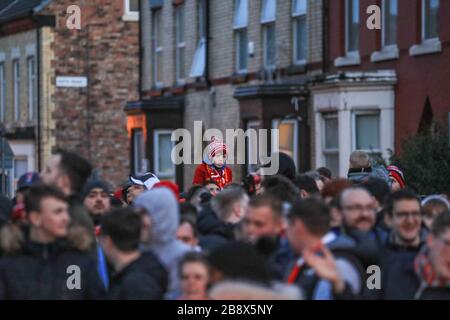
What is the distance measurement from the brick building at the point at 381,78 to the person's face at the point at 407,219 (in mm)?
13949

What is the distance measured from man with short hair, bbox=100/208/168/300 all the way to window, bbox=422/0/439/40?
1649 centimetres

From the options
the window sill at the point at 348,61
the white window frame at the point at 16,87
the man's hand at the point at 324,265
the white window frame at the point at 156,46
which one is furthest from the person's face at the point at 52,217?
the white window frame at the point at 16,87

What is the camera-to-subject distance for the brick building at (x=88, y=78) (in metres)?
44.8

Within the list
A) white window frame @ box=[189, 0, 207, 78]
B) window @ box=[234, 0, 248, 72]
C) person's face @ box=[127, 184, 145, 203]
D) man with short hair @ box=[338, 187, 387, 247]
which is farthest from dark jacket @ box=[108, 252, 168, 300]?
white window frame @ box=[189, 0, 207, 78]

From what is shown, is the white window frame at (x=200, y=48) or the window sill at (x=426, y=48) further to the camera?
the white window frame at (x=200, y=48)

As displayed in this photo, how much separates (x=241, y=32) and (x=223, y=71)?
134cm

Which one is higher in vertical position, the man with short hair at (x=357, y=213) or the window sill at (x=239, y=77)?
the window sill at (x=239, y=77)

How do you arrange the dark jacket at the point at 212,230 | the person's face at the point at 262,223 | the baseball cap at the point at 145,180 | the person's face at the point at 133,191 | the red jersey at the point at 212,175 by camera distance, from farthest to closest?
the red jersey at the point at 212,175, the baseball cap at the point at 145,180, the person's face at the point at 133,191, the dark jacket at the point at 212,230, the person's face at the point at 262,223

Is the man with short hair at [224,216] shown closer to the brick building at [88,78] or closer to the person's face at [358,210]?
the person's face at [358,210]

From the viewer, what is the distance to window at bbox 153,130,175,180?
38188 mm

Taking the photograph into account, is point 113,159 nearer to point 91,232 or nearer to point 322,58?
point 322,58

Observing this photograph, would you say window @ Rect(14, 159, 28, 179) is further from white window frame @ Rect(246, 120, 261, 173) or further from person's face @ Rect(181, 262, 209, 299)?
person's face @ Rect(181, 262, 209, 299)
